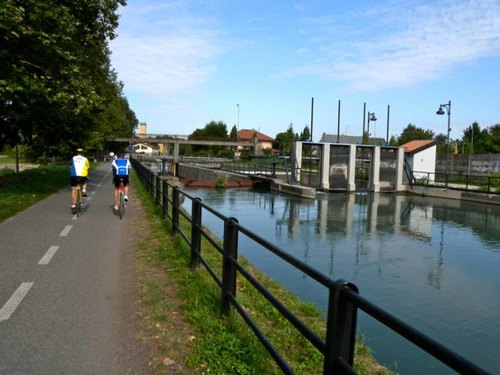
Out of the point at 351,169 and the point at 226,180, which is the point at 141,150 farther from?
the point at 351,169

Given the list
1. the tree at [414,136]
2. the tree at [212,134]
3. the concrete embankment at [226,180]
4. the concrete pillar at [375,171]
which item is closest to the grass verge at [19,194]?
the concrete embankment at [226,180]

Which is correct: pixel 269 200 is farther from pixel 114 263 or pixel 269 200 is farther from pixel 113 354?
pixel 113 354

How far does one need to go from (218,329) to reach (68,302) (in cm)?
207

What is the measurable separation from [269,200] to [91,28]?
558 inches

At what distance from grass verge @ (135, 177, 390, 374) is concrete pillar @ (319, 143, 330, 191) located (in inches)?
1135

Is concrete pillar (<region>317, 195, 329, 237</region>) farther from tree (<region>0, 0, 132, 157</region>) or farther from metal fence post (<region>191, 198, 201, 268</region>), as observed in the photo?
metal fence post (<region>191, 198, 201, 268</region>)

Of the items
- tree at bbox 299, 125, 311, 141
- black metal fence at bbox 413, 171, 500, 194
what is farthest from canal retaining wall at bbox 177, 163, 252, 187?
tree at bbox 299, 125, 311, 141

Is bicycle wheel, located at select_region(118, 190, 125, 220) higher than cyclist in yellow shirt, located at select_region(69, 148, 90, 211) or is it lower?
lower

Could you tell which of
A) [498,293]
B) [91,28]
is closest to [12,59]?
[91,28]

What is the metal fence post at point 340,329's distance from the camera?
2.67m

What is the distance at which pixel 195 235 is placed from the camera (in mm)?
7074

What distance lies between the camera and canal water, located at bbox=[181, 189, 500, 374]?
6.87m

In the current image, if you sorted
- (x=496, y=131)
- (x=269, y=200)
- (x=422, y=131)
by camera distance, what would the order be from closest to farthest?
(x=269, y=200)
(x=496, y=131)
(x=422, y=131)

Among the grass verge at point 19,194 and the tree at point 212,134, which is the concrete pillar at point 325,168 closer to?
the grass verge at point 19,194
